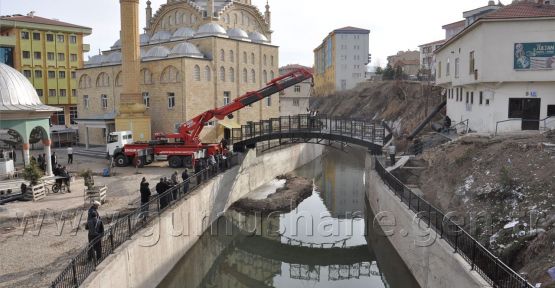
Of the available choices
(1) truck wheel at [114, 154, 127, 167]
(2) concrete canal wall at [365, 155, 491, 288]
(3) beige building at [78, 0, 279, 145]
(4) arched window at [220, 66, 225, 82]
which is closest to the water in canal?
(2) concrete canal wall at [365, 155, 491, 288]

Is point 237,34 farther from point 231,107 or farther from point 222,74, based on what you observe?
point 231,107

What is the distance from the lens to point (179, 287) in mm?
16250

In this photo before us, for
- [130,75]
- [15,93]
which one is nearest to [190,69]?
[130,75]

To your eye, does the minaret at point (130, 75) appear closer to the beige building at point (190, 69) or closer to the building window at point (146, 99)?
the beige building at point (190, 69)

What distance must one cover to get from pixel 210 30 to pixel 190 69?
6299 mm

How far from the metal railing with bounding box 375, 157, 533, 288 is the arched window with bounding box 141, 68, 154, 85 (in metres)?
26.1

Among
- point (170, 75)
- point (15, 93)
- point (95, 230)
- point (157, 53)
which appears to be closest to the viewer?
point (95, 230)

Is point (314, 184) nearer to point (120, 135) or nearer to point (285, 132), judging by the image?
point (285, 132)

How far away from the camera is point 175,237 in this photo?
56.3ft

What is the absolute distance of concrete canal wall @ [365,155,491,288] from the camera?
37.1 ft

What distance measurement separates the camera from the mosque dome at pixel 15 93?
19.1 meters

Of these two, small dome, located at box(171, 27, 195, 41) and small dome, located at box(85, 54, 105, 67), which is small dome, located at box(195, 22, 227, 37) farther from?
small dome, located at box(85, 54, 105, 67)

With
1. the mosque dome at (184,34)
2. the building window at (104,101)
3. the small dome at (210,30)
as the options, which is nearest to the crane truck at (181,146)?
the small dome at (210,30)

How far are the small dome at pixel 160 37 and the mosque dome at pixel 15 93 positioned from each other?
74.9 feet
